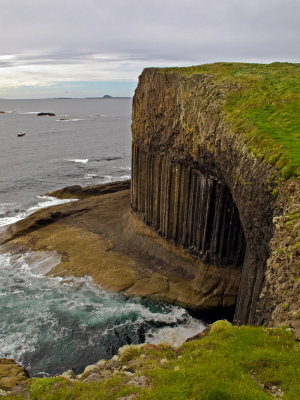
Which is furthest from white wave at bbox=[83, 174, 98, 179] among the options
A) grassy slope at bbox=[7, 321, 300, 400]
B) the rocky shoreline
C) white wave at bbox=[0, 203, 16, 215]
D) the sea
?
grassy slope at bbox=[7, 321, 300, 400]

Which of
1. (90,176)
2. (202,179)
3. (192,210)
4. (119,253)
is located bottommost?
(119,253)

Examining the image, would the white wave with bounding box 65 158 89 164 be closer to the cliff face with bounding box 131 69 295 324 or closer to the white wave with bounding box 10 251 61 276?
the cliff face with bounding box 131 69 295 324

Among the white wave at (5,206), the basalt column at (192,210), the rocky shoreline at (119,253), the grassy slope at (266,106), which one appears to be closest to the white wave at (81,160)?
the white wave at (5,206)

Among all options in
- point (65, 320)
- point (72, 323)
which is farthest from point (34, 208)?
point (72, 323)

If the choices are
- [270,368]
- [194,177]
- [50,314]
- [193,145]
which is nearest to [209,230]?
[194,177]

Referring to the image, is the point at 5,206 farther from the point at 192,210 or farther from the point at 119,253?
the point at 192,210
